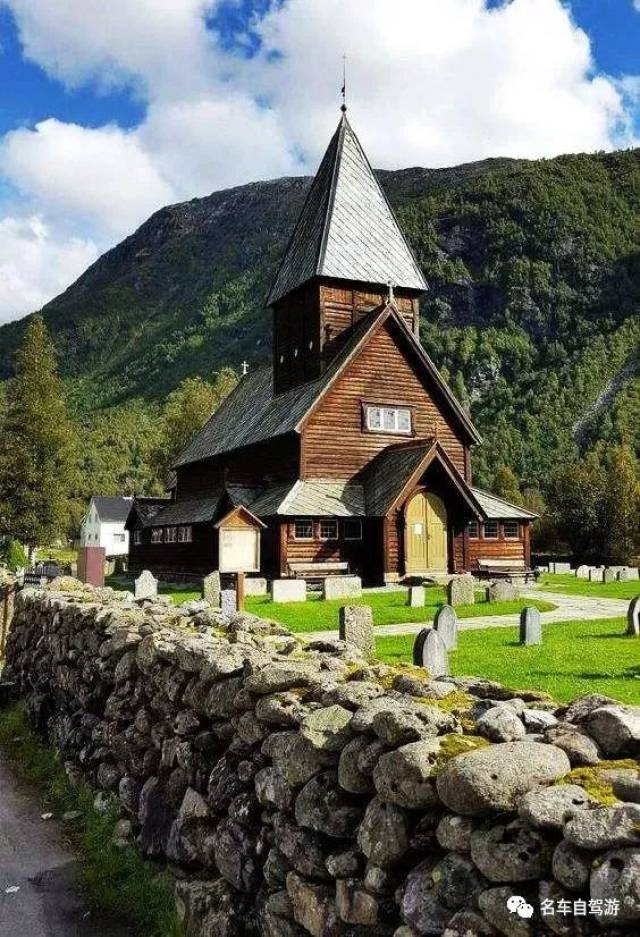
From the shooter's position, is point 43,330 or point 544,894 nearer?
point 544,894

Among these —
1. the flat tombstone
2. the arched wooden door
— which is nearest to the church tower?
the arched wooden door

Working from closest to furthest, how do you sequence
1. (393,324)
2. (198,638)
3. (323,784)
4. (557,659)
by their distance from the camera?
(323,784) → (198,638) → (557,659) → (393,324)

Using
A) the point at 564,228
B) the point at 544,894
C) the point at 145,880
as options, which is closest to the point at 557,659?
the point at 145,880

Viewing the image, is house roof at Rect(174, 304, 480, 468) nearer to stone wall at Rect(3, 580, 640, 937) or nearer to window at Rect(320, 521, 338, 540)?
window at Rect(320, 521, 338, 540)

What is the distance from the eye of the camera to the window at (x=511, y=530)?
37344 mm

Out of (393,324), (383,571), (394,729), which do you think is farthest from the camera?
(393,324)

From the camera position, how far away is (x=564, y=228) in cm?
18512

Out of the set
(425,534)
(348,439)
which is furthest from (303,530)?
(425,534)

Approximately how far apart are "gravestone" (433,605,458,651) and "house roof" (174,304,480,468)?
20.0 meters

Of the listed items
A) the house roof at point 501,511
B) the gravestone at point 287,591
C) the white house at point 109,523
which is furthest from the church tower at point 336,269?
the white house at point 109,523

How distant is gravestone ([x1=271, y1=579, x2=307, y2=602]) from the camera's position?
24.2m

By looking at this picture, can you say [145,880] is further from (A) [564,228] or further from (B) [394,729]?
(A) [564,228]

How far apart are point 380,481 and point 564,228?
171 meters

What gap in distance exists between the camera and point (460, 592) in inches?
880
